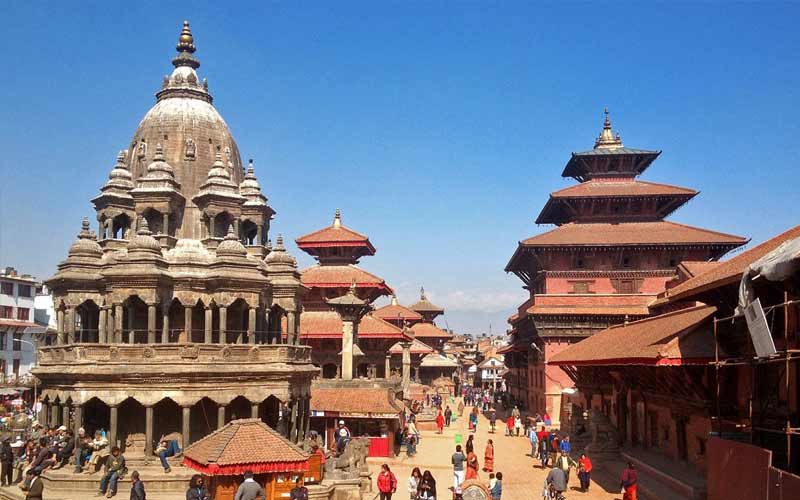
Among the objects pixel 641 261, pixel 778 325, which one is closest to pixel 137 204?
pixel 778 325

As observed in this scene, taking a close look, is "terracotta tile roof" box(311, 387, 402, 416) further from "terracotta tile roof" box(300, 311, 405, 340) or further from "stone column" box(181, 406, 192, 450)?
"stone column" box(181, 406, 192, 450)

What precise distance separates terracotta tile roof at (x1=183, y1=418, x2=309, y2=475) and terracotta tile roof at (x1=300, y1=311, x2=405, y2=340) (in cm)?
2324

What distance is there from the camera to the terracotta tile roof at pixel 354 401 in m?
32.3

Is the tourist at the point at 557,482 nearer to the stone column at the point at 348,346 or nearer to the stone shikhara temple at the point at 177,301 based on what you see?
the stone shikhara temple at the point at 177,301

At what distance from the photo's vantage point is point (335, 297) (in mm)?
45281

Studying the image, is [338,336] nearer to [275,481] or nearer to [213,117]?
[213,117]

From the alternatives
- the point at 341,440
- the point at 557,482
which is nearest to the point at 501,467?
the point at 341,440

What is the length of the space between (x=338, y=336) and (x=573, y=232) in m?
17.4

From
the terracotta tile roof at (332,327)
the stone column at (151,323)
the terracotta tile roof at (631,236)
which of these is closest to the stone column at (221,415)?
the stone column at (151,323)

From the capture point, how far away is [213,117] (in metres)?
35.3

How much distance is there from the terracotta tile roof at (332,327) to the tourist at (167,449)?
15544 mm

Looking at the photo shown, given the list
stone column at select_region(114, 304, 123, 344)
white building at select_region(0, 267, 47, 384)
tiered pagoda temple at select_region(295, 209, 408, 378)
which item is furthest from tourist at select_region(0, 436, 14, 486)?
white building at select_region(0, 267, 47, 384)

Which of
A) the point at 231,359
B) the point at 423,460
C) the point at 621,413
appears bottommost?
the point at 423,460

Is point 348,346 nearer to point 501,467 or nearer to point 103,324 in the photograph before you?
point 501,467
